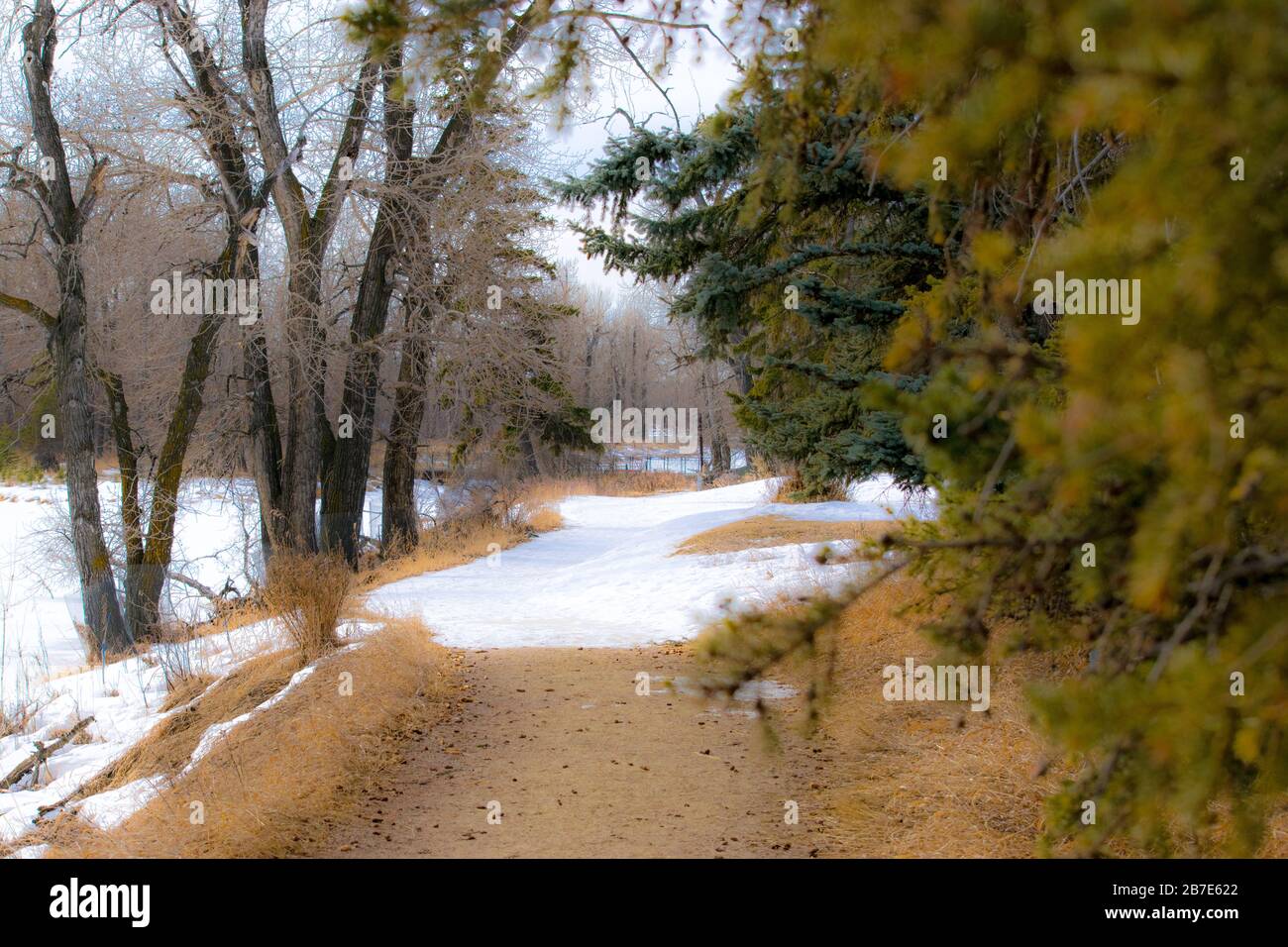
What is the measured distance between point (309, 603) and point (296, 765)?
2.83m

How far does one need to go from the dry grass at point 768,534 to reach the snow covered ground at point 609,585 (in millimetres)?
347

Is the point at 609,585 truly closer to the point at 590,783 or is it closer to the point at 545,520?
the point at 590,783

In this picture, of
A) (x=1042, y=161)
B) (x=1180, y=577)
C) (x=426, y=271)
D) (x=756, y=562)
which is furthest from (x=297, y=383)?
(x=1180, y=577)

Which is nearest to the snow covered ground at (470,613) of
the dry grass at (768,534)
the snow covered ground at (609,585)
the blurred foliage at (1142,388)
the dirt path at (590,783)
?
the snow covered ground at (609,585)

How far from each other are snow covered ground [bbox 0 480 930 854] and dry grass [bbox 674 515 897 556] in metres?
0.37

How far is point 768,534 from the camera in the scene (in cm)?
1429

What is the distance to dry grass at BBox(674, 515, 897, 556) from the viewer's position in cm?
1345

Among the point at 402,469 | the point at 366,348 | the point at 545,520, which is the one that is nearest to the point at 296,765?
the point at 366,348

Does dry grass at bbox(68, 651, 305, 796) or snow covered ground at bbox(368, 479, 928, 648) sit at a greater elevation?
snow covered ground at bbox(368, 479, 928, 648)

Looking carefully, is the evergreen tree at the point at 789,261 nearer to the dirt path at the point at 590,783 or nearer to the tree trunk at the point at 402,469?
the dirt path at the point at 590,783

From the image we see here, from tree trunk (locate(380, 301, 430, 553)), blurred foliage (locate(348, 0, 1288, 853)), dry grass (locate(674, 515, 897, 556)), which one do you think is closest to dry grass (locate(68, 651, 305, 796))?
dry grass (locate(674, 515, 897, 556))

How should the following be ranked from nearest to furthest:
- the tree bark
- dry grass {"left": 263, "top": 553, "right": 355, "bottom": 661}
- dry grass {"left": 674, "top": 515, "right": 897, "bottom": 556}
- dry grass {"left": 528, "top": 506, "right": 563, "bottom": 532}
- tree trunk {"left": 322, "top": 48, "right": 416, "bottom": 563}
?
dry grass {"left": 263, "top": 553, "right": 355, "bottom": 661}, the tree bark, tree trunk {"left": 322, "top": 48, "right": 416, "bottom": 563}, dry grass {"left": 674, "top": 515, "right": 897, "bottom": 556}, dry grass {"left": 528, "top": 506, "right": 563, "bottom": 532}

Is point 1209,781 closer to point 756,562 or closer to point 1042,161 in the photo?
point 1042,161

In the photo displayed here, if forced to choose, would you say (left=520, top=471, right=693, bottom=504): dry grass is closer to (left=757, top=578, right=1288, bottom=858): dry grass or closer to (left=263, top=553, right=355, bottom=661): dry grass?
(left=263, top=553, right=355, bottom=661): dry grass
